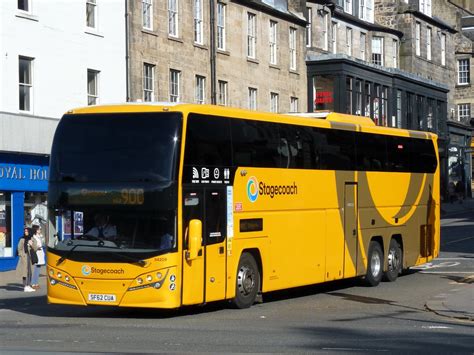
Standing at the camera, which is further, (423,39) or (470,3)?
(470,3)

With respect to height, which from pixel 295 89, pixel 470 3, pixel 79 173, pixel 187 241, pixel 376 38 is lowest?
pixel 187 241

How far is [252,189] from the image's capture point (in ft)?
64.6

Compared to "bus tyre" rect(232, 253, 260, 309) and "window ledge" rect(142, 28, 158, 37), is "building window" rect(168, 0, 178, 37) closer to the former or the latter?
"window ledge" rect(142, 28, 158, 37)

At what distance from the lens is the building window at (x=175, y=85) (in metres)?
40.7

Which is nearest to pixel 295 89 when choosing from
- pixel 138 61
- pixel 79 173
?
pixel 138 61

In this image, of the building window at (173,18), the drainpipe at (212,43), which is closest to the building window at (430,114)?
the drainpipe at (212,43)

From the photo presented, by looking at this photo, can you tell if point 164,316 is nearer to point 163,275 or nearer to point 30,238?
point 163,275

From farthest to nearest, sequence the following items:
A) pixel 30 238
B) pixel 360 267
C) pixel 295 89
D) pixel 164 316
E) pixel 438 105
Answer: pixel 438 105 → pixel 295 89 → pixel 30 238 → pixel 360 267 → pixel 164 316

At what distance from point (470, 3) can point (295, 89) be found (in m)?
50.5

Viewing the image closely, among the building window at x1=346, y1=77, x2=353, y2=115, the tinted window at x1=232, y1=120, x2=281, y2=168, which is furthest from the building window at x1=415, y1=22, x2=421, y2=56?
the tinted window at x1=232, y1=120, x2=281, y2=168

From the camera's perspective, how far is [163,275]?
1745cm

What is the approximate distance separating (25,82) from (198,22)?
10.6 m

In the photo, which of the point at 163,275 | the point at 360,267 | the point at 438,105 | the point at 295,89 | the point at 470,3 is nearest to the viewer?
the point at 163,275

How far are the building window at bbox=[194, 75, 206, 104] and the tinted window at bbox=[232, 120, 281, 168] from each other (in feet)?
71.2
